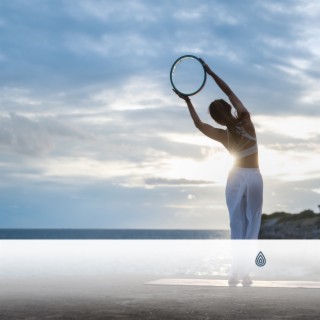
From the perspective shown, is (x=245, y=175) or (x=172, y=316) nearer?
(x=172, y=316)

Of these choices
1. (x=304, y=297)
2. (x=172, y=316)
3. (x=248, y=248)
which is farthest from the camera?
(x=248, y=248)

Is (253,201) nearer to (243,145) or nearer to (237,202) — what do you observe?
(237,202)

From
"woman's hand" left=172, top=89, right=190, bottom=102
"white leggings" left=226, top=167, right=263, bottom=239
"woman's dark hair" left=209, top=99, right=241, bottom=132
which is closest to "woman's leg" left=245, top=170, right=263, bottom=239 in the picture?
"white leggings" left=226, top=167, right=263, bottom=239

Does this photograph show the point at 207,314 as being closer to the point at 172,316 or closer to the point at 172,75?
the point at 172,316

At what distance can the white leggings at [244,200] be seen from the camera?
11.7 metres

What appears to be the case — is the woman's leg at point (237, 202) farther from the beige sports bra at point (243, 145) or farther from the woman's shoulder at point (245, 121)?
the woman's shoulder at point (245, 121)

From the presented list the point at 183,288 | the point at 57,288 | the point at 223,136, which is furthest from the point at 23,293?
the point at 223,136

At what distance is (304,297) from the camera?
10.2m

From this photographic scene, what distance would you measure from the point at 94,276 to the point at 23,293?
3333mm

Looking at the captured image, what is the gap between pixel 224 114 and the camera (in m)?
A: 11.6

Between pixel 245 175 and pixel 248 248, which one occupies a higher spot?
pixel 245 175

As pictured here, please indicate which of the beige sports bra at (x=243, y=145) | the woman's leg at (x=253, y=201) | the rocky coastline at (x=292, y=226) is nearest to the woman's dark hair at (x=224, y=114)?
the beige sports bra at (x=243, y=145)

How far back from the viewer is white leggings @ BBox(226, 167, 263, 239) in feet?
38.3

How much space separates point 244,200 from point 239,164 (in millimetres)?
615
